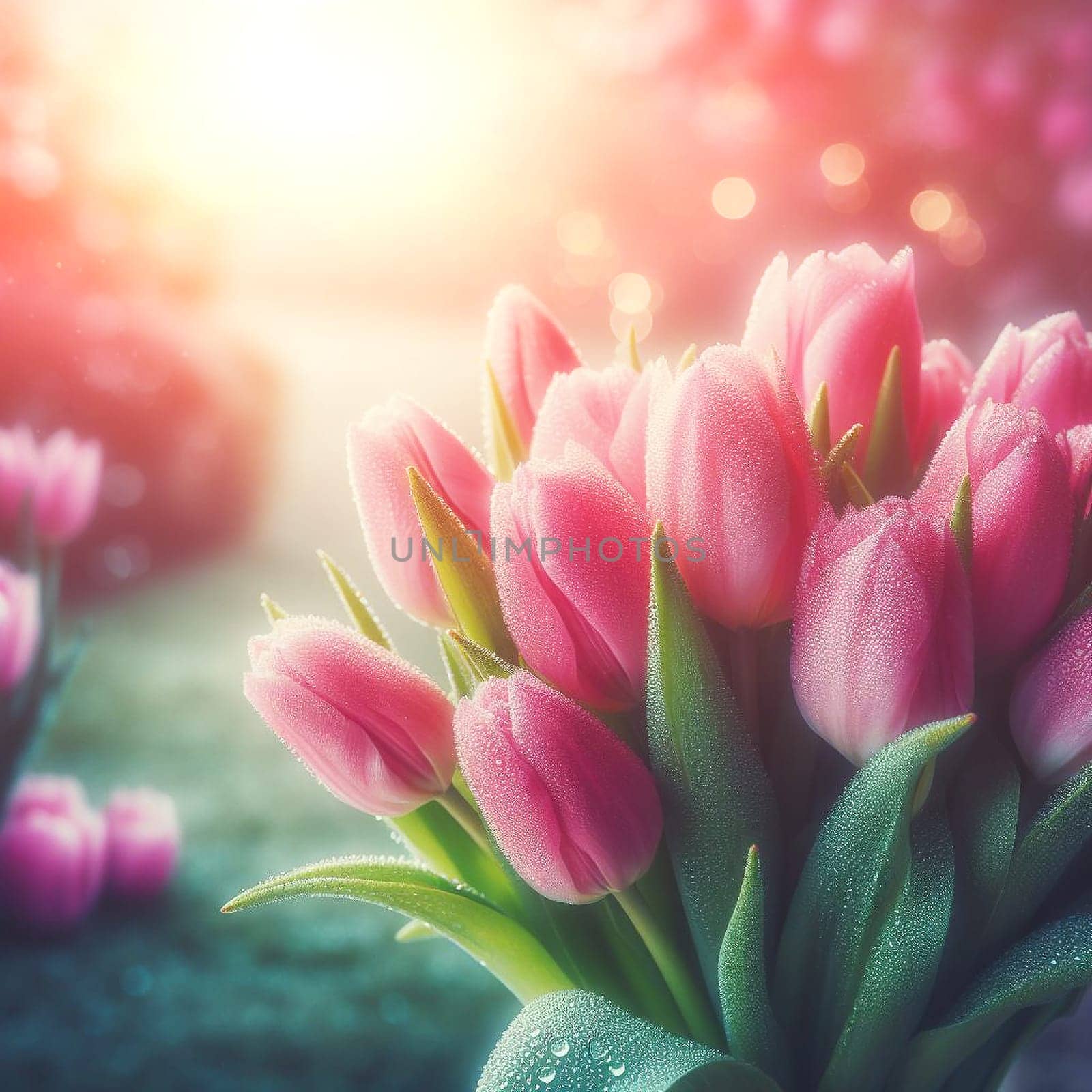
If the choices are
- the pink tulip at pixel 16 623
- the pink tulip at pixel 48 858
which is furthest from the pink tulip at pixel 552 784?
the pink tulip at pixel 48 858

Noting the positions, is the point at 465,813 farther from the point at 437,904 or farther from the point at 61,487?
the point at 61,487

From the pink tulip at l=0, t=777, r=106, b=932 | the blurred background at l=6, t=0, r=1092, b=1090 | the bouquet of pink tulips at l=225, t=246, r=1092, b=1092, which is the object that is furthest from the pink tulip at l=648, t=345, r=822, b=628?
the pink tulip at l=0, t=777, r=106, b=932

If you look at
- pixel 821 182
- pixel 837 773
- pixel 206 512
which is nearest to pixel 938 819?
pixel 837 773

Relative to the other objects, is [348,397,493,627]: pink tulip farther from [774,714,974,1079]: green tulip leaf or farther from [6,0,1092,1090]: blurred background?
[6,0,1092,1090]: blurred background

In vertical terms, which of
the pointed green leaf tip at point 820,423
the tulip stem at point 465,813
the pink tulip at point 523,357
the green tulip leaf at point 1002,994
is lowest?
the green tulip leaf at point 1002,994

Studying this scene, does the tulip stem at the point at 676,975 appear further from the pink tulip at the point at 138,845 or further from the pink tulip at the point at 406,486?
the pink tulip at the point at 138,845

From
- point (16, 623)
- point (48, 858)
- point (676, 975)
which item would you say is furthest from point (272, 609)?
point (48, 858)
